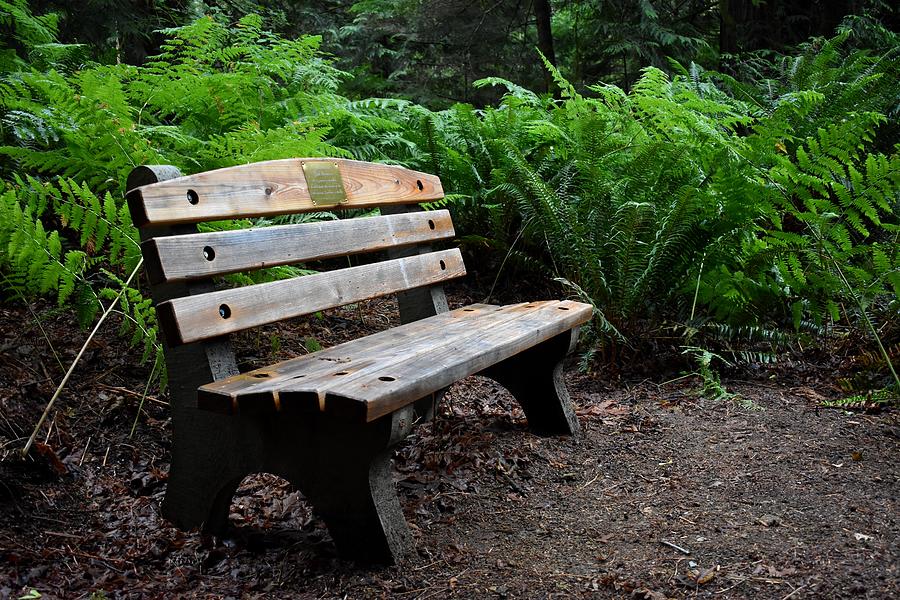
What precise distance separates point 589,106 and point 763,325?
2054 mm

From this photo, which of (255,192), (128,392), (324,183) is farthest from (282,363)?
(128,392)

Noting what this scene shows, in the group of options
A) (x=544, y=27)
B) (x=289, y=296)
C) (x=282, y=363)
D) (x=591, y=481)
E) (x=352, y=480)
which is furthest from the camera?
(x=544, y=27)

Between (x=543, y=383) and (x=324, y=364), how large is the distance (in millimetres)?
1209

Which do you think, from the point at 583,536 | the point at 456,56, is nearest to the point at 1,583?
the point at 583,536

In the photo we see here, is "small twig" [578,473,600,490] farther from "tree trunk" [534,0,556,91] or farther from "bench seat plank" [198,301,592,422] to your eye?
"tree trunk" [534,0,556,91]

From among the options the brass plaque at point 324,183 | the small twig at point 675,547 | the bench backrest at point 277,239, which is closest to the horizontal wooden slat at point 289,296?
the bench backrest at point 277,239

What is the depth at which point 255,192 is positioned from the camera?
2.46 m

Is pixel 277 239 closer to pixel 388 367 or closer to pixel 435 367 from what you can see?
pixel 388 367

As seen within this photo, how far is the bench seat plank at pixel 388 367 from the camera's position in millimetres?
1801

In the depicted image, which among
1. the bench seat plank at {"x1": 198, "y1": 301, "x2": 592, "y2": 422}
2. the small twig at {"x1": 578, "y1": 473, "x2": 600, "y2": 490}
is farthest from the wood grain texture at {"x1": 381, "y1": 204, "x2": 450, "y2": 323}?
the small twig at {"x1": 578, "y1": 473, "x2": 600, "y2": 490}

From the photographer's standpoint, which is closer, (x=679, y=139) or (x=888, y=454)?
(x=888, y=454)

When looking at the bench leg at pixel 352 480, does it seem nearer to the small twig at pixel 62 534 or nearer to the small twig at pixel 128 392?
the small twig at pixel 62 534

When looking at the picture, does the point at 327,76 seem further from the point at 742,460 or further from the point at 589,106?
the point at 742,460

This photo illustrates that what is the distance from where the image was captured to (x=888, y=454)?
2789mm
